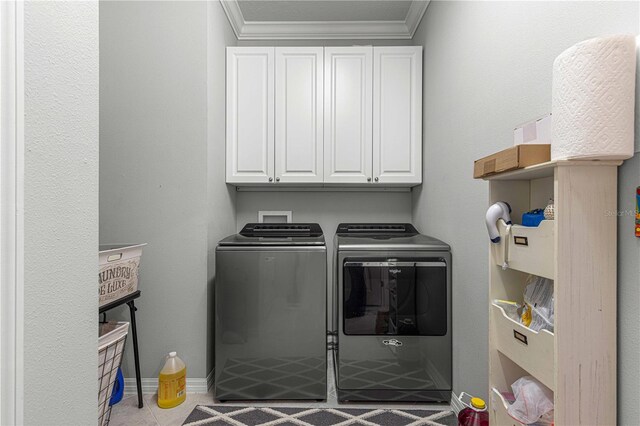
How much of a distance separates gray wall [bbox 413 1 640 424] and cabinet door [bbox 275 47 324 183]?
0.74 m

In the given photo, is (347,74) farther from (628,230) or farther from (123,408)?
(123,408)

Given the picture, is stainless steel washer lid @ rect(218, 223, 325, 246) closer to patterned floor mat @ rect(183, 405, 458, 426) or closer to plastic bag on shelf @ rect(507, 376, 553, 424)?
patterned floor mat @ rect(183, 405, 458, 426)

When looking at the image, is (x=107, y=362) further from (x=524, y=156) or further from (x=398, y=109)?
(x=398, y=109)

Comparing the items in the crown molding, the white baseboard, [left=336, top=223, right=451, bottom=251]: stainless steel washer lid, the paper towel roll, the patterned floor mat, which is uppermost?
the crown molding

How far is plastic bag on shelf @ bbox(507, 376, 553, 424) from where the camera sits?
2.75 feet

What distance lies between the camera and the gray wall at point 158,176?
1.94 m

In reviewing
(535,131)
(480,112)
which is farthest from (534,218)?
(480,112)

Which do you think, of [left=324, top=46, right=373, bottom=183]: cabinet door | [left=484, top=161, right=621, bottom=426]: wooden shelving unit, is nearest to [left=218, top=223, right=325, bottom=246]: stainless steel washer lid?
[left=324, top=46, right=373, bottom=183]: cabinet door

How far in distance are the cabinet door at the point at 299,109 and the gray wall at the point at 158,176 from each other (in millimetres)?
533

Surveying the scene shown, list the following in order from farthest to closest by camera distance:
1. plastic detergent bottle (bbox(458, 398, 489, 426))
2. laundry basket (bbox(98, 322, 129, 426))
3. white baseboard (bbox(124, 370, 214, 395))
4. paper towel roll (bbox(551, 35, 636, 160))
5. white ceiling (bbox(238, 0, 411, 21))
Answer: white ceiling (bbox(238, 0, 411, 21)) → white baseboard (bbox(124, 370, 214, 395)) → laundry basket (bbox(98, 322, 129, 426)) → plastic detergent bottle (bbox(458, 398, 489, 426)) → paper towel roll (bbox(551, 35, 636, 160))

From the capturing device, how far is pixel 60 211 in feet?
2.61

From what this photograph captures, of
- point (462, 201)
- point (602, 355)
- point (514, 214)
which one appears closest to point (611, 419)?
point (602, 355)

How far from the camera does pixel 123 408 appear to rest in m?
1.79

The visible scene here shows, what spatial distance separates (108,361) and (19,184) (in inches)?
43.1
